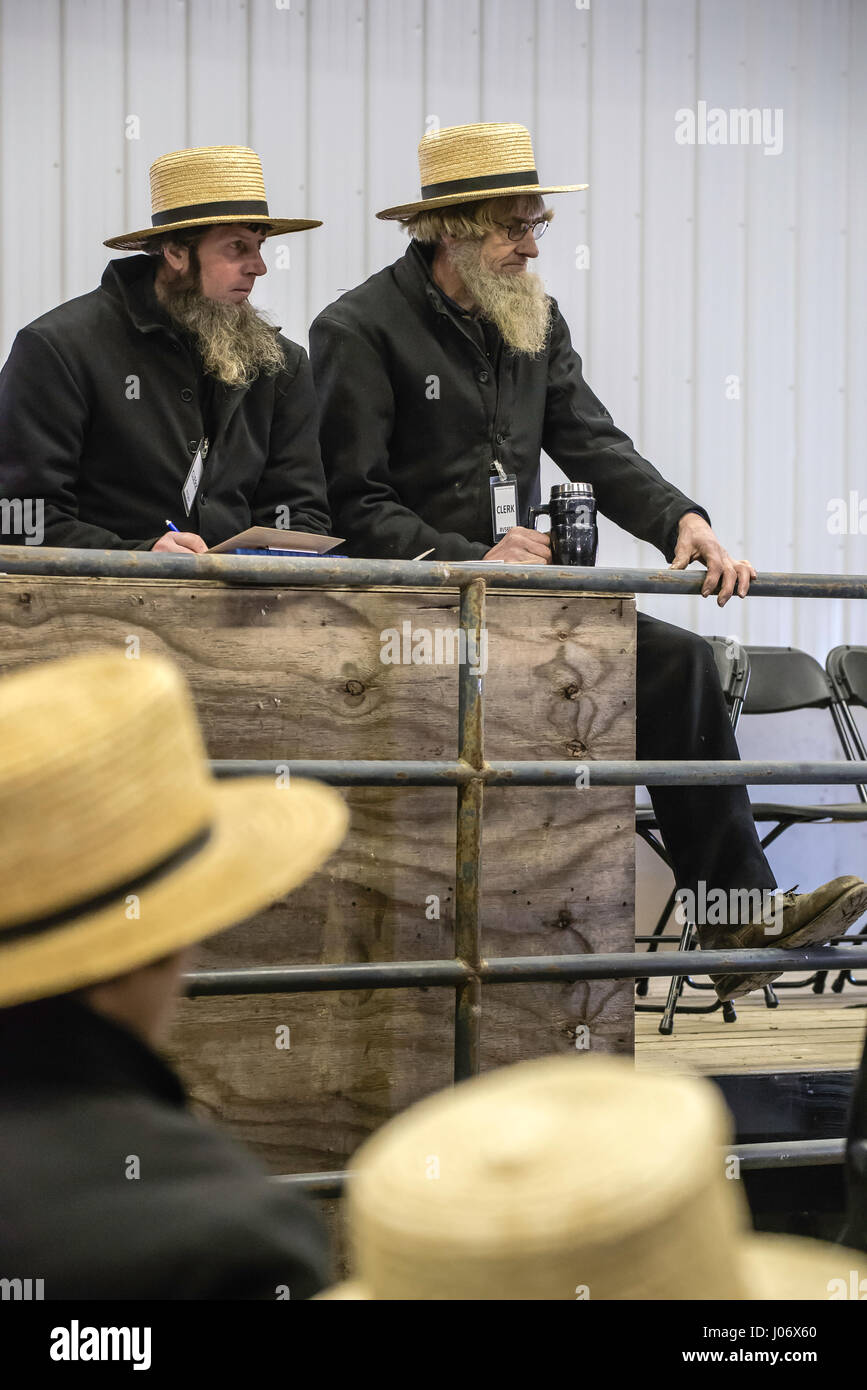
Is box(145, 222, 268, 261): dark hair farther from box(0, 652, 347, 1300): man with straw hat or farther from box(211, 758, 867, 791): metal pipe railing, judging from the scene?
box(0, 652, 347, 1300): man with straw hat

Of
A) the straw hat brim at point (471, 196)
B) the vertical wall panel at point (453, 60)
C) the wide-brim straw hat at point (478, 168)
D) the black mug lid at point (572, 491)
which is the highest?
the vertical wall panel at point (453, 60)

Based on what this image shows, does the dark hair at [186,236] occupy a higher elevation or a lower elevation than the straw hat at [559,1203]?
higher

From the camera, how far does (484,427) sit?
9.70 ft

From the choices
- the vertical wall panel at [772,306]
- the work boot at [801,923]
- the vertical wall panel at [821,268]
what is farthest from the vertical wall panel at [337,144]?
the work boot at [801,923]

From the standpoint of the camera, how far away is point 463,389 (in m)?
2.94

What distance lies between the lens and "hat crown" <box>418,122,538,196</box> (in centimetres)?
299

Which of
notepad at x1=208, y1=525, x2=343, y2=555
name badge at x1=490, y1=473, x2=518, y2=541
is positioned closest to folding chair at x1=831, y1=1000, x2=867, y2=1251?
notepad at x1=208, y1=525, x2=343, y2=555

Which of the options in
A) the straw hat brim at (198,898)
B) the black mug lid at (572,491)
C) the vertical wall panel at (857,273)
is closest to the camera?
the straw hat brim at (198,898)

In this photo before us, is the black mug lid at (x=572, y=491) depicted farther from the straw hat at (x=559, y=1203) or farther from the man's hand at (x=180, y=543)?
the straw hat at (x=559, y=1203)

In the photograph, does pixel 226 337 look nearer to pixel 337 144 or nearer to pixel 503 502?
pixel 503 502

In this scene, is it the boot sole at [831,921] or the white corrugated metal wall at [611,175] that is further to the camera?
the white corrugated metal wall at [611,175]

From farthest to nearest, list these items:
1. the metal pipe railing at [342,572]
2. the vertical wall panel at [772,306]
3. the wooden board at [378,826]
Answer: the vertical wall panel at [772,306] → the wooden board at [378,826] → the metal pipe railing at [342,572]

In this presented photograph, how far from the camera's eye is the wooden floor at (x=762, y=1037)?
3.23m

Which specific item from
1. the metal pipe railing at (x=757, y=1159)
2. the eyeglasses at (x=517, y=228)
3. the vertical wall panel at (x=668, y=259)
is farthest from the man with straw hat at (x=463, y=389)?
the vertical wall panel at (x=668, y=259)
